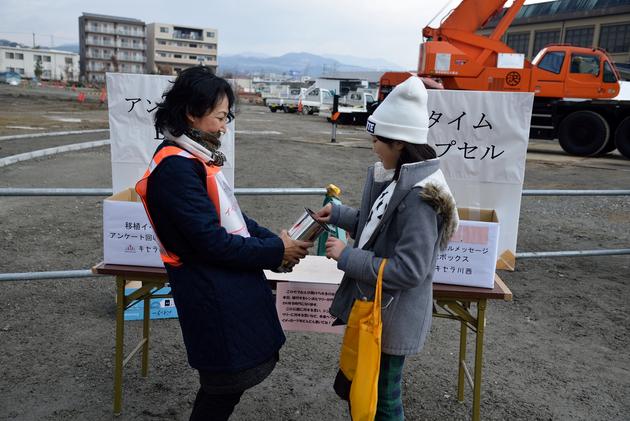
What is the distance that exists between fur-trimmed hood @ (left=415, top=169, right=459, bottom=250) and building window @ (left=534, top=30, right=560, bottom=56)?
51477mm

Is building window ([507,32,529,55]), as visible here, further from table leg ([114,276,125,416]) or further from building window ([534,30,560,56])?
table leg ([114,276,125,416])

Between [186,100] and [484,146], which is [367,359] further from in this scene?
[484,146]

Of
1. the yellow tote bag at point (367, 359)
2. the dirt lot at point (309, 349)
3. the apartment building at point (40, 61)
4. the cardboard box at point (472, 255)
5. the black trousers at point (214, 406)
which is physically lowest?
the dirt lot at point (309, 349)

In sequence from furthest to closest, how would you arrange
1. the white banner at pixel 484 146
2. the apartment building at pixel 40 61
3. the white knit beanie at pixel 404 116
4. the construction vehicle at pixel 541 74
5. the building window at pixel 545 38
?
the apartment building at pixel 40 61 < the building window at pixel 545 38 < the construction vehicle at pixel 541 74 < the white banner at pixel 484 146 < the white knit beanie at pixel 404 116

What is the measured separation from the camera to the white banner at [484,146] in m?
3.40

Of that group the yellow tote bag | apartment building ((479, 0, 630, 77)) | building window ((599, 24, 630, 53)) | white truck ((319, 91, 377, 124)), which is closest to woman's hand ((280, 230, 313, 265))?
the yellow tote bag

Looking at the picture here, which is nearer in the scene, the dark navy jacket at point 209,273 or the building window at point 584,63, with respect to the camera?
the dark navy jacket at point 209,273

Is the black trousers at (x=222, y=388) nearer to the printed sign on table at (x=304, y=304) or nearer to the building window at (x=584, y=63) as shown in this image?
the printed sign on table at (x=304, y=304)

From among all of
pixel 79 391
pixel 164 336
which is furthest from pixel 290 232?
pixel 164 336

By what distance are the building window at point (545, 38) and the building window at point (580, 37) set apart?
1.09 meters

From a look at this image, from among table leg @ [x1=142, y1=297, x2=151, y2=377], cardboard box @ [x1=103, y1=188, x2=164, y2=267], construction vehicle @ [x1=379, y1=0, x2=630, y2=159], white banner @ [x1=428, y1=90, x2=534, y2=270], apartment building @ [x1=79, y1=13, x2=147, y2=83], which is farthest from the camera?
apartment building @ [x1=79, y1=13, x2=147, y2=83]

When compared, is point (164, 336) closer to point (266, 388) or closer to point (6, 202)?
point (266, 388)

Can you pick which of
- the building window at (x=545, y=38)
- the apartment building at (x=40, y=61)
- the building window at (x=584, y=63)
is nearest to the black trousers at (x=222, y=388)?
the building window at (x=584, y=63)

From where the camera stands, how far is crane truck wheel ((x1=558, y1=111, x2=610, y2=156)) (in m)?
14.9
